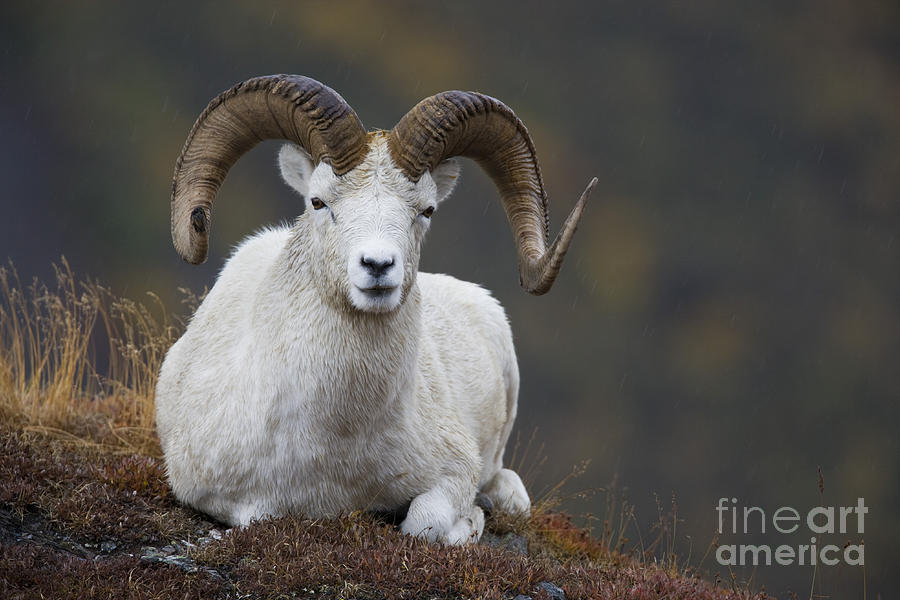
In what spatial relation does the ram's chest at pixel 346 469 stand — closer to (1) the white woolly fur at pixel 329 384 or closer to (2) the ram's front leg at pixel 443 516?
(1) the white woolly fur at pixel 329 384

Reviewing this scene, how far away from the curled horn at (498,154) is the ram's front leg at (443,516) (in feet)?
4.88

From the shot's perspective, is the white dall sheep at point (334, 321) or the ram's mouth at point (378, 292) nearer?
the ram's mouth at point (378, 292)

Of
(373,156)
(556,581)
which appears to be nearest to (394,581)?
→ (556,581)

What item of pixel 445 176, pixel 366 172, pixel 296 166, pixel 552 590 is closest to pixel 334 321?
pixel 366 172

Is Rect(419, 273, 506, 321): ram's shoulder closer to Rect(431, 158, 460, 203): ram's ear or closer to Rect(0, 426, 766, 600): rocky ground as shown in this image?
Rect(431, 158, 460, 203): ram's ear

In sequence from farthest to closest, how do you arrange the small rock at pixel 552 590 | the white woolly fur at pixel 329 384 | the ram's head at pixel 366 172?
the white woolly fur at pixel 329 384, the ram's head at pixel 366 172, the small rock at pixel 552 590

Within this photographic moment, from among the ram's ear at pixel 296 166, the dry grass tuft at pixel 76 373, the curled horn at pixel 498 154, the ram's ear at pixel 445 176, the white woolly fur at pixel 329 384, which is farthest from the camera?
the dry grass tuft at pixel 76 373

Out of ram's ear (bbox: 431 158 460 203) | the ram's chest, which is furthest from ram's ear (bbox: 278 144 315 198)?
the ram's chest

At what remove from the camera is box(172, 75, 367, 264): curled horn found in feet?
19.8

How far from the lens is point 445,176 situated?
22.0 ft

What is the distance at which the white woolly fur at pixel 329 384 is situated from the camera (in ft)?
19.4

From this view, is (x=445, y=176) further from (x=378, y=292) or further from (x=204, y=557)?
(x=204, y=557)

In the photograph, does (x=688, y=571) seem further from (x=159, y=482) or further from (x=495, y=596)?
(x=159, y=482)

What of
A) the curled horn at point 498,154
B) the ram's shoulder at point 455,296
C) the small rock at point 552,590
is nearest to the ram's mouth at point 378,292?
the curled horn at point 498,154
